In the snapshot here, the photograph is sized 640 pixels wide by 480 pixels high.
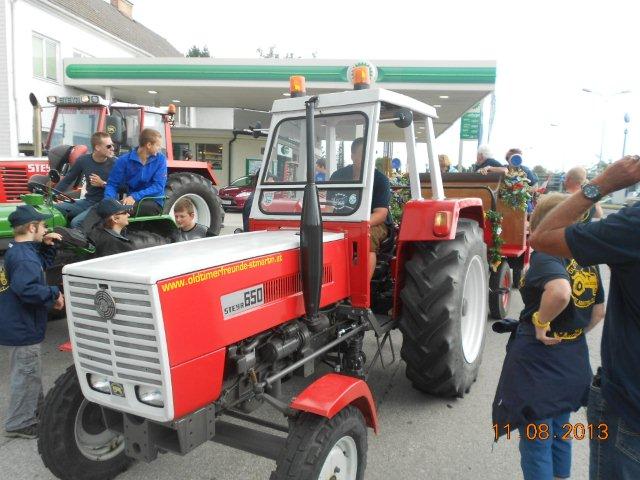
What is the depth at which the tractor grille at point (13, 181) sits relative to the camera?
5.48 metres

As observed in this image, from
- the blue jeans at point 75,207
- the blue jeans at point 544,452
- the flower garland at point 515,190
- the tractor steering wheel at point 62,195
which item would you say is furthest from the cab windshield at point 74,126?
the blue jeans at point 544,452

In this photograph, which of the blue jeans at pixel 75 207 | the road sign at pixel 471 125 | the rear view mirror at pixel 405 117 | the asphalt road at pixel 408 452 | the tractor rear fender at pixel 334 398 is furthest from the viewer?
the road sign at pixel 471 125

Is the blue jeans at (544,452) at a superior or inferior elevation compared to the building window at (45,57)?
inferior

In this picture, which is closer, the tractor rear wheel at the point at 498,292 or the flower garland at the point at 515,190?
the tractor rear wheel at the point at 498,292

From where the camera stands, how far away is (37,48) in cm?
1581

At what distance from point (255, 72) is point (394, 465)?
45.6 ft

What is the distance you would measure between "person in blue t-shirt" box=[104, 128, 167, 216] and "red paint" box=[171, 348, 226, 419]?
281 centimetres

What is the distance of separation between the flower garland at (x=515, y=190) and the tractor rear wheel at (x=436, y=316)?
2555mm

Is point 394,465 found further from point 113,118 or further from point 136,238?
point 113,118

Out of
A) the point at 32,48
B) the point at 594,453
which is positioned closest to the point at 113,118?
the point at 594,453

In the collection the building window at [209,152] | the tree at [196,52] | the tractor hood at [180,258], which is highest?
the tree at [196,52]

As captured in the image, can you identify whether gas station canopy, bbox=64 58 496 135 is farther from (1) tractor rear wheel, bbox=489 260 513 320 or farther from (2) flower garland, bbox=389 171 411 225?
(1) tractor rear wheel, bbox=489 260 513 320

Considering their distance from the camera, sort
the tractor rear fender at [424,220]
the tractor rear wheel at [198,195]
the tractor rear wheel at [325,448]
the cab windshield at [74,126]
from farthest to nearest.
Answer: the tractor rear wheel at [198,195] < the cab windshield at [74,126] < the tractor rear fender at [424,220] < the tractor rear wheel at [325,448]

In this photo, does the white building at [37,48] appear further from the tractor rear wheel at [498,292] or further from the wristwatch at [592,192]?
the wristwatch at [592,192]
